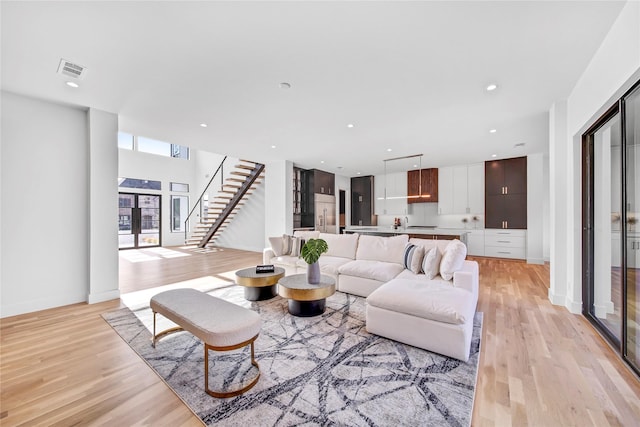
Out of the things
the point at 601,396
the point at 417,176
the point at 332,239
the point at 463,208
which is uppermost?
the point at 417,176

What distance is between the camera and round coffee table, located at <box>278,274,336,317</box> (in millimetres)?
2986

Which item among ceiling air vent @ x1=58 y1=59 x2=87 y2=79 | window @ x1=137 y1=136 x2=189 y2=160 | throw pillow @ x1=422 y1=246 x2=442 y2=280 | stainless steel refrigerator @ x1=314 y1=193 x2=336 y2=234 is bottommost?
throw pillow @ x1=422 y1=246 x2=442 y2=280

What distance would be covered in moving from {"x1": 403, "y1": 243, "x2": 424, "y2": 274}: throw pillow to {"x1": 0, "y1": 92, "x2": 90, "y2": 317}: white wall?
4.74m

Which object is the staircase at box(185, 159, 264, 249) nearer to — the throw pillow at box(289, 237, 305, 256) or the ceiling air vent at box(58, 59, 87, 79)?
the throw pillow at box(289, 237, 305, 256)

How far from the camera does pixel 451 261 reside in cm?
323

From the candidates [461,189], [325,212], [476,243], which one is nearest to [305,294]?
[325,212]

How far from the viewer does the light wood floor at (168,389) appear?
1.62m

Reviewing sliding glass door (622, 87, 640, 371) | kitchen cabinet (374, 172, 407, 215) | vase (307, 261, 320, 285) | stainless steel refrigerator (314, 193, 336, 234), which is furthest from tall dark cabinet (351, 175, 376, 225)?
sliding glass door (622, 87, 640, 371)

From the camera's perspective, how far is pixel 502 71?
2.73 m

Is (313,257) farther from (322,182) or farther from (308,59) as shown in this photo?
(322,182)

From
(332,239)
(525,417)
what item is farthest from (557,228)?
(332,239)

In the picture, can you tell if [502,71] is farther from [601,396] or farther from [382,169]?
[382,169]

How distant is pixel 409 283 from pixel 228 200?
7.11 m

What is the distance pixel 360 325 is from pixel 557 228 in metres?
3.10
